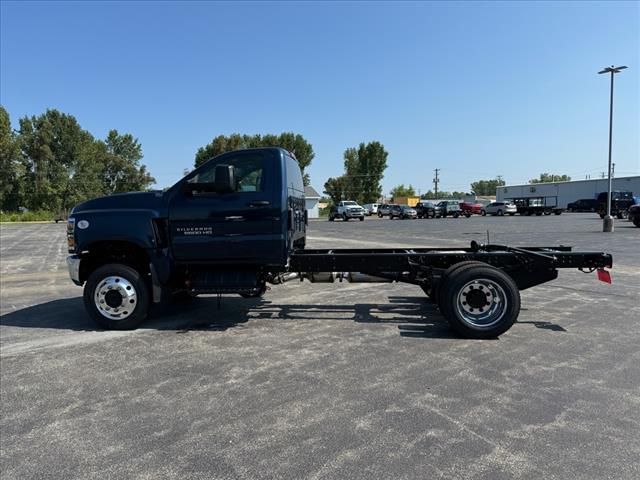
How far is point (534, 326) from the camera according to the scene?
6.00 meters

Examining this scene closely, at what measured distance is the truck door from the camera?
5809 mm

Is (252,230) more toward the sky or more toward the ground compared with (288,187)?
more toward the ground

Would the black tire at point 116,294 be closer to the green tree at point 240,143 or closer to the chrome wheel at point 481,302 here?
the chrome wheel at point 481,302

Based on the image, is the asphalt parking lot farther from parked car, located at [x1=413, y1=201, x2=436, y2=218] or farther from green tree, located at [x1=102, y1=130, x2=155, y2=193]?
green tree, located at [x1=102, y1=130, x2=155, y2=193]

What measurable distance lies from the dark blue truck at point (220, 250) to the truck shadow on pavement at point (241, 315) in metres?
0.55

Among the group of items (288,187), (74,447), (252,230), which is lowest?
(74,447)

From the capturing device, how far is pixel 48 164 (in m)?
70.6

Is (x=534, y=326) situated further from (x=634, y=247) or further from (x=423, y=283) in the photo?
(x=634, y=247)

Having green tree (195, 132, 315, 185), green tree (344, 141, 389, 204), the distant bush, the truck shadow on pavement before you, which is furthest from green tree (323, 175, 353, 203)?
the truck shadow on pavement

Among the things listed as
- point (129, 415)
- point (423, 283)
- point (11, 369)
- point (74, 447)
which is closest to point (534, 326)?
point (423, 283)

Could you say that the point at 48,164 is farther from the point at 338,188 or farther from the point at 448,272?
the point at 448,272

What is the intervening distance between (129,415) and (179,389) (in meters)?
0.54

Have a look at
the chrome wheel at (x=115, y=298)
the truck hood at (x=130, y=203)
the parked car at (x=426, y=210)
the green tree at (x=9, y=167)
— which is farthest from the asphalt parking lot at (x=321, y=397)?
the green tree at (x=9, y=167)

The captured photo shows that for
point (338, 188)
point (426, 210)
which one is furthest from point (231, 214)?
point (338, 188)
